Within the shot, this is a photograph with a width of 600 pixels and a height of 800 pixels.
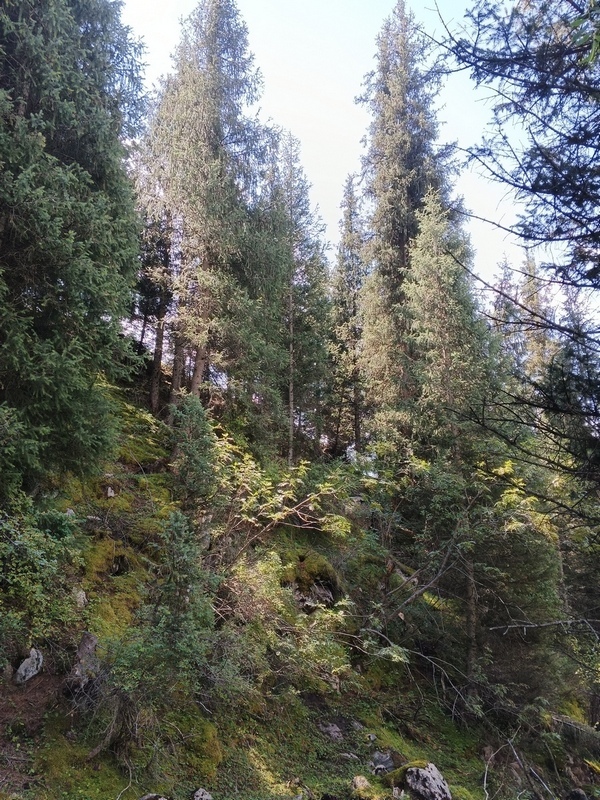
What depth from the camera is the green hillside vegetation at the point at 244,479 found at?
4.44 m

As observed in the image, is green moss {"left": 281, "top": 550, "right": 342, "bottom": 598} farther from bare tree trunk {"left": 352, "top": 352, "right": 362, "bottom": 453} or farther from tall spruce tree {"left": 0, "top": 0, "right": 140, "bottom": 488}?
bare tree trunk {"left": 352, "top": 352, "right": 362, "bottom": 453}

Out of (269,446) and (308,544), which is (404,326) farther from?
(308,544)

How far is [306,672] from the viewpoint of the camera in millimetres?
7410

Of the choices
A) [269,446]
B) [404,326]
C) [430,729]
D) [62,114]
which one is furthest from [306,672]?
[404,326]

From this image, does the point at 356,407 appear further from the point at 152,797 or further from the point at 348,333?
the point at 152,797

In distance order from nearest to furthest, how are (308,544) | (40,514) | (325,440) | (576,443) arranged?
1. (576,443)
2. (40,514)
3. (308,544)
4. (325,440)

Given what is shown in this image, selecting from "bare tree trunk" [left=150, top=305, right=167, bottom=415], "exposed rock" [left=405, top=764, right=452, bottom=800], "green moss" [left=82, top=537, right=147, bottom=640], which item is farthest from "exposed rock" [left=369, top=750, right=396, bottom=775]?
"bare tree trunk" [left=150, top=305, right=167, bottom=415]

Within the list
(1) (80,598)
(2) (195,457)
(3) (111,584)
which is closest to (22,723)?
(1) (80,598)

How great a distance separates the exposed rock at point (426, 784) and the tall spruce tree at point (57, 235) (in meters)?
6.10

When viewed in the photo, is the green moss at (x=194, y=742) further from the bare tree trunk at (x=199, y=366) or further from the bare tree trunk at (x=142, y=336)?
the bare tree trunk at (x=142, y=336)

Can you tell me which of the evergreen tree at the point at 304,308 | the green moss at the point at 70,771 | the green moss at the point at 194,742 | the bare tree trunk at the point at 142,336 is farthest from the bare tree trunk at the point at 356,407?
the green moss at the point at 70,771

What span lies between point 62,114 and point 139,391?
334 inches

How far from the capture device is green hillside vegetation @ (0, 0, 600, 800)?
4.44 meters

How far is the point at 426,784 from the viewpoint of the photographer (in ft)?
20.3
